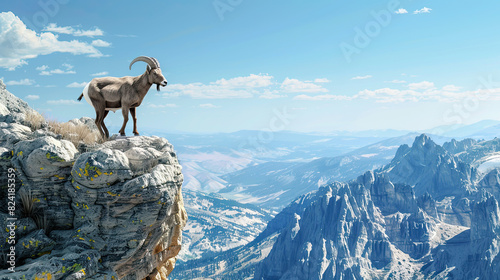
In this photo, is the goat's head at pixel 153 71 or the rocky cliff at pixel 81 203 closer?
the rocky cliff at pixel 81 203

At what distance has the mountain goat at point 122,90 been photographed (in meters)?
18.4

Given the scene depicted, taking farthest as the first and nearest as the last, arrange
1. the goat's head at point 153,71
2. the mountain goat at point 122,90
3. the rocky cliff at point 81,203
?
the mountain goat at point 122,90 → the goat's head at point 153,71 → the rocky cliff at point 81,203

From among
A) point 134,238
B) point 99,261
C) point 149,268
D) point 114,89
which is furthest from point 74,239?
point 114,89

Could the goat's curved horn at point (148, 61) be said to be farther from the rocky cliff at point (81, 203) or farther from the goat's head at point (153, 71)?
the rocky cliff at point (81, 203)

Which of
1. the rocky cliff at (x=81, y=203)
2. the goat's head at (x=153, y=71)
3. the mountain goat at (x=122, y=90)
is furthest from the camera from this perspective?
the mountain goat at (x=122, y=90)

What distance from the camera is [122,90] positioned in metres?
18.5

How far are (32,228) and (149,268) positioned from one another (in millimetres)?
5255

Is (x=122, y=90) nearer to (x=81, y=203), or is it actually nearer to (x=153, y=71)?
(x=153, y=71)

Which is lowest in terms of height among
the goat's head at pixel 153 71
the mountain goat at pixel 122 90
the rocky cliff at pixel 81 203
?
the rocky cliff at pixel 81 203

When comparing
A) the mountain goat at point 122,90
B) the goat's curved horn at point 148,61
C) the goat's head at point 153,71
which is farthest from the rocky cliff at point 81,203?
the goat's curved horn at point 148,61

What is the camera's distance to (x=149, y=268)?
16.6m

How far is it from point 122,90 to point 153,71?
192cm

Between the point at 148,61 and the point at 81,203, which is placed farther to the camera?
the point at 148,61

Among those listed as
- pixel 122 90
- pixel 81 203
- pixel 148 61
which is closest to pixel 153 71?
pixel 148 61
